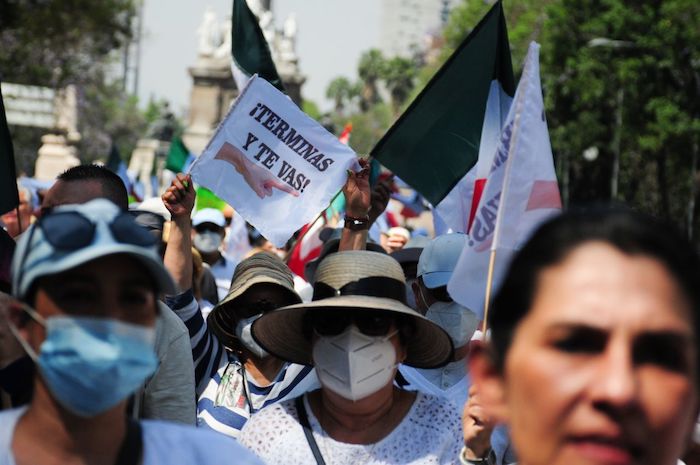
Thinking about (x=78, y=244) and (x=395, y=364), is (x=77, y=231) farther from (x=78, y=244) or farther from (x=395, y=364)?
(x=395, y=364)

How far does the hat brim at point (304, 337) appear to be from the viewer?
14.3 ft

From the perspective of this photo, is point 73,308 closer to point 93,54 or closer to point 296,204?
point 296,204

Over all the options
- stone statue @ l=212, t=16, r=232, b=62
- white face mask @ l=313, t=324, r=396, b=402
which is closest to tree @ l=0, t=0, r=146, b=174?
stone statue @ l=212, t=16, r=232, b=62

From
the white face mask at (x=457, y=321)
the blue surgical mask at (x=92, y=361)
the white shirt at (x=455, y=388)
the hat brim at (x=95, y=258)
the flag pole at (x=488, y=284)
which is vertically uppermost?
the hat brim at (x=95, y=258)

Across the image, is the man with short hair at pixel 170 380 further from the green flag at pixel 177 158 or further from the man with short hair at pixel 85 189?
the green flag at pixel 177 158

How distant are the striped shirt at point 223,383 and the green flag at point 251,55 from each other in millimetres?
2411

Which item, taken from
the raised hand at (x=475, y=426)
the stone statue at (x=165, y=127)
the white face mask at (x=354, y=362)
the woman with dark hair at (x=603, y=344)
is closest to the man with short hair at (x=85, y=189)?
the white face mask at (x=354, y=362)

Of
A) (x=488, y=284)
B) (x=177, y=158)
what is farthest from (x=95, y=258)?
(x=177, y=158)

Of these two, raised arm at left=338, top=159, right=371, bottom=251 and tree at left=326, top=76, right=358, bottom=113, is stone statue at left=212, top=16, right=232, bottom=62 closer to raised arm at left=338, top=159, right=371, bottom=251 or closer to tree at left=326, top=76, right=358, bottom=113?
raised arm at left=338, top=159, right=371, bottom=251

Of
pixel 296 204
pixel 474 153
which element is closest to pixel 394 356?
pixel 296 204

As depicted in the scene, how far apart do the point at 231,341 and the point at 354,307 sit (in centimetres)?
138

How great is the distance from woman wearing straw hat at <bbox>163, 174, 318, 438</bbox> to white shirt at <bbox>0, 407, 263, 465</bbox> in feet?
6.56

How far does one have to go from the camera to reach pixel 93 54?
3484cm

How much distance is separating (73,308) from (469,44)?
182 inches
